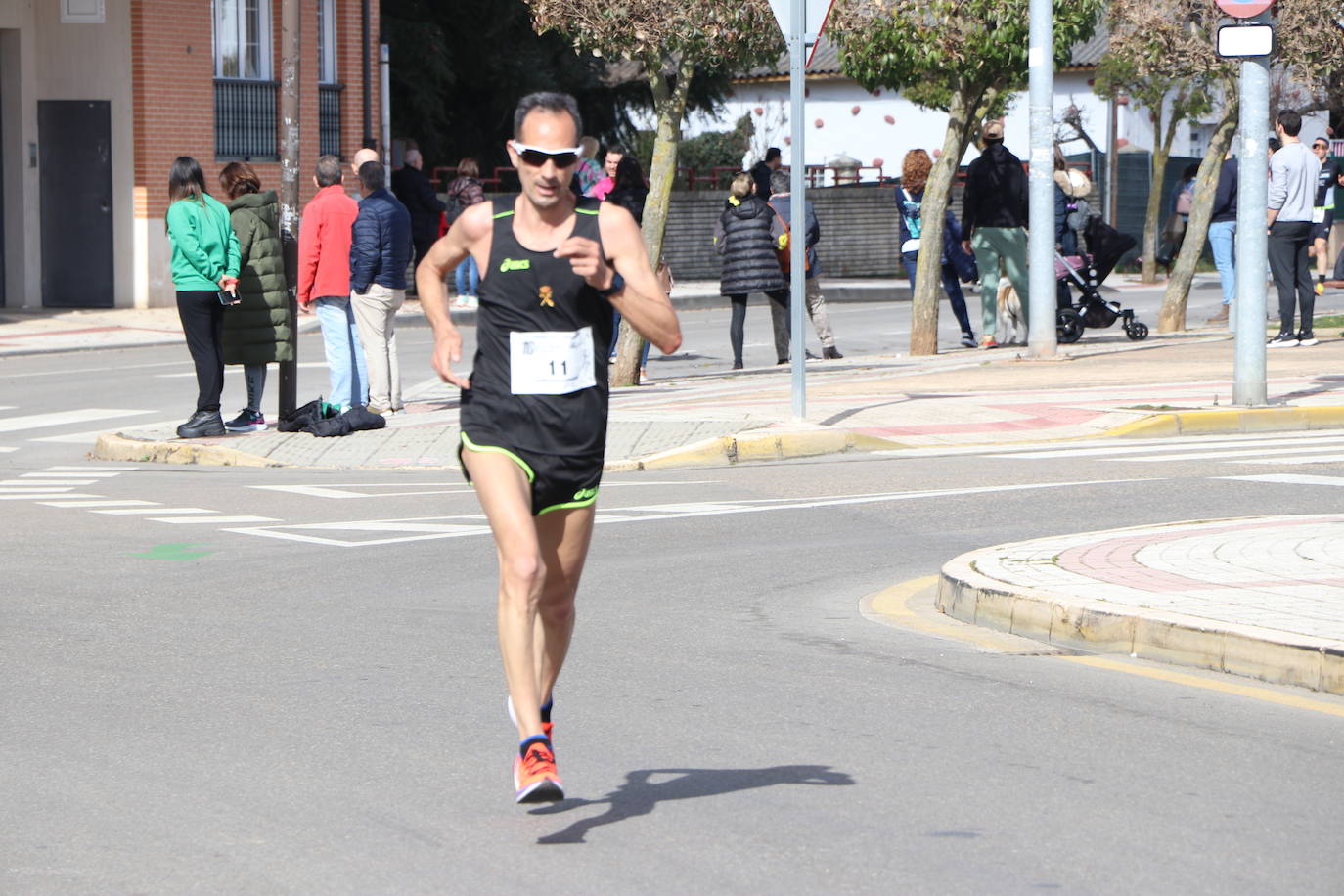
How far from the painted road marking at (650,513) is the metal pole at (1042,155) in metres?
6.48

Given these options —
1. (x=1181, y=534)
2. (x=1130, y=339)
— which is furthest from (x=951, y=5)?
(x=1181, y=534)

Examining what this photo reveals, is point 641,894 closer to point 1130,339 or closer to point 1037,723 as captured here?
point 1037,723

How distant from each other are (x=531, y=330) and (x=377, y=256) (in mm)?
10070

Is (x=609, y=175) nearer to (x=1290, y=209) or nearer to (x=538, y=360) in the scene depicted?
(x=1290, y=209)

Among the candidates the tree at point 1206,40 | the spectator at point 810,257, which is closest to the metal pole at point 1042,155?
the spectator at point 810,257

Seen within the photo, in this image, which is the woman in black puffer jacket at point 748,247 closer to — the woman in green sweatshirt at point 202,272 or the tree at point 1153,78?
the tree at point 1153,78

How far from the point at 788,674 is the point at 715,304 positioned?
85.2 ft

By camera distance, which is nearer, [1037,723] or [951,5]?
[1037,723]

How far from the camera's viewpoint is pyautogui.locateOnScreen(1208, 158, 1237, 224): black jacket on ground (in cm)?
2244

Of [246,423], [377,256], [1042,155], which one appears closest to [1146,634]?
[377,256]

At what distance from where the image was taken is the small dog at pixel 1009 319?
22078 millimetres

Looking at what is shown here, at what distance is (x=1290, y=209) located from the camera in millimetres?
19266

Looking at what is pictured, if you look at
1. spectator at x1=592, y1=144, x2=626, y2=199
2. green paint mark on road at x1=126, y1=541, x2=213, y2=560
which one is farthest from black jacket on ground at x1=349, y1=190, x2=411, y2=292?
green paint mark on road at x1=126, y1=541, x2=213, y2=560

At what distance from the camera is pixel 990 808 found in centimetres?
556
